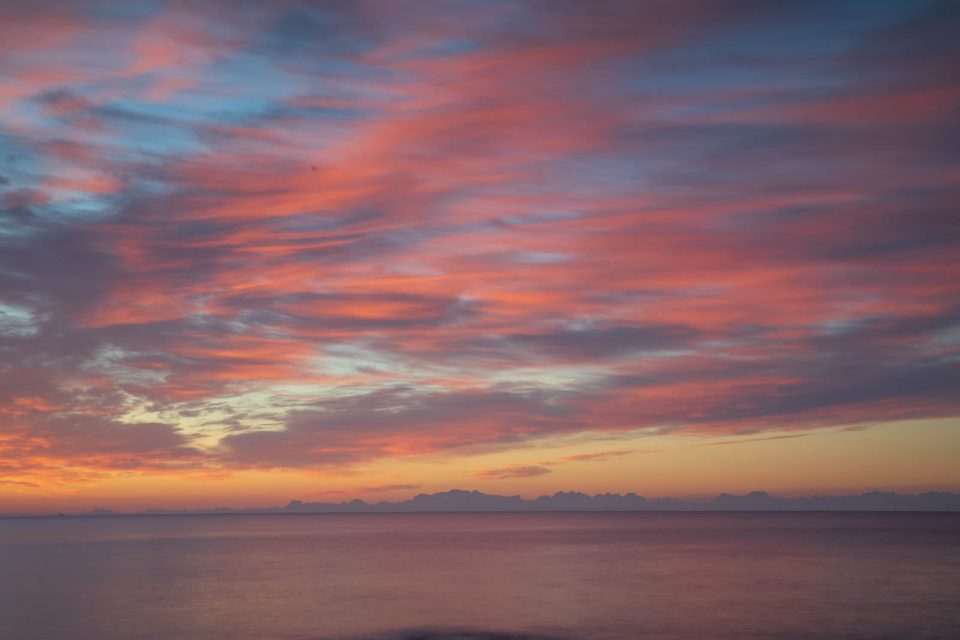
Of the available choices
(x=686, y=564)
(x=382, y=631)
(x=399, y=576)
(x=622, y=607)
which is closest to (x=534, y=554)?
(x=686, y=564)

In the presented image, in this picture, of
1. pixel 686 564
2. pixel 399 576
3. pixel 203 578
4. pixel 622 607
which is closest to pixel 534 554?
pixel 686 564

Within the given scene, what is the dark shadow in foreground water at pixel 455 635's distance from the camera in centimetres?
4261

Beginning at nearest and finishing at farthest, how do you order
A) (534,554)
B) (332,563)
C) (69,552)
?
(332,563) → (534,554) → (69,552)

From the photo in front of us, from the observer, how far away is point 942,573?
75.2m

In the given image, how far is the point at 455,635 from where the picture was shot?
43188 mm

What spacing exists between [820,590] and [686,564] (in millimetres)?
26343

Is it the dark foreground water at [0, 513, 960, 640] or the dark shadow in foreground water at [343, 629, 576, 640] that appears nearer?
the dark shadow in foreground water at [343, 629, 576, 640]

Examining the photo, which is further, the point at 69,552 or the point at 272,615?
the point at 69,552

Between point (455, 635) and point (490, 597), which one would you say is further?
point (490, 597)

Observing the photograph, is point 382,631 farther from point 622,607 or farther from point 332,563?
point 332,563

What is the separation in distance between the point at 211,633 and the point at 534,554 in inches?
2606

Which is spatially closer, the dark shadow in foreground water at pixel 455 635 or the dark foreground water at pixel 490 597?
the dark shadow in foreground water at pixel 455 635

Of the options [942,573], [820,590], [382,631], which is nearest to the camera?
[382,631]

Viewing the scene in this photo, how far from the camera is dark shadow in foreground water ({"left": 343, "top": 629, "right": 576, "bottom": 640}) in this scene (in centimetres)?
4261
